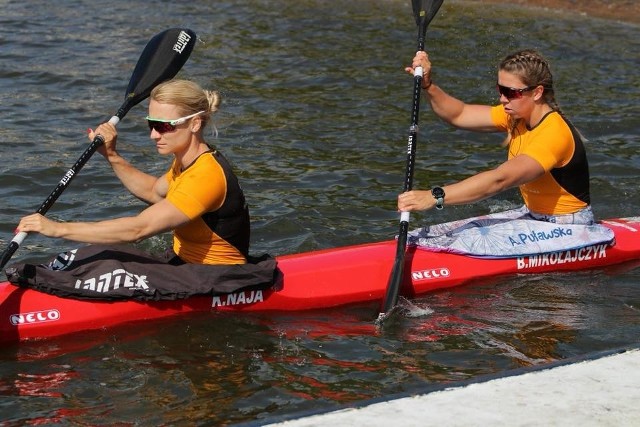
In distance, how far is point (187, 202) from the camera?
19.8ft

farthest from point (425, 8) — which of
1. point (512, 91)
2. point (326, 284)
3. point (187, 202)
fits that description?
point (187, 202)

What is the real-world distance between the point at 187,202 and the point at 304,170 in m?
3.74

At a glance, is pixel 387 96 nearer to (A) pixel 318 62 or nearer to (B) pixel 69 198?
(A) pixel 318 62

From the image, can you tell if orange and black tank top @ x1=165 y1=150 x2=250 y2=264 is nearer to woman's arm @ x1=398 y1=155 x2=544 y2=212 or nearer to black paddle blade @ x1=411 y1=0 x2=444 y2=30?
woman's arm @ x1=398 y1=155 x2=544 y2=212

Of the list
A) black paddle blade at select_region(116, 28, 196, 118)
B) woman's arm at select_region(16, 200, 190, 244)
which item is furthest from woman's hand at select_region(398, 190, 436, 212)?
black paddle blade at select_region(116, 28, 196, 118)

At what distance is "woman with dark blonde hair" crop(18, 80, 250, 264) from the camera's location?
5.95 m

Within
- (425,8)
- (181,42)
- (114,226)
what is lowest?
(114,226)

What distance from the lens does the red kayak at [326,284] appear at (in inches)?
247

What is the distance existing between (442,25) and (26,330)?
9835mm

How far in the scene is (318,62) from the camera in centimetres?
1327

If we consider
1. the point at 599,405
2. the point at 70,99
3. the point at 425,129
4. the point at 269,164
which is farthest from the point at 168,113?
the point at 70,99

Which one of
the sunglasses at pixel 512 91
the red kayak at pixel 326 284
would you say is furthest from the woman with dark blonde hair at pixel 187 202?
the sunglasses at pixel 512 91

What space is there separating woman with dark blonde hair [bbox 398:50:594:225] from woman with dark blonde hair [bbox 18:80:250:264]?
1077mm

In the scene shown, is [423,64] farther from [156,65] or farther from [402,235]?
[156,65]
